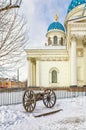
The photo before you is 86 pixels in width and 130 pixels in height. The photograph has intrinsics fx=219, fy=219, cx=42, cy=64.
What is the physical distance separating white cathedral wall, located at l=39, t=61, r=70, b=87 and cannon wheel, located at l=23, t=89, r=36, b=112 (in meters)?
22.4

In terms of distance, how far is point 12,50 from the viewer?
342 inches

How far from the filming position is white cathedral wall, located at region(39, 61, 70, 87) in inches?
1314

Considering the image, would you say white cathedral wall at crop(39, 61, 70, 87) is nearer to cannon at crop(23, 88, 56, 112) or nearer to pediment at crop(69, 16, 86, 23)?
pediment at crop(69, 16, 86, 23)

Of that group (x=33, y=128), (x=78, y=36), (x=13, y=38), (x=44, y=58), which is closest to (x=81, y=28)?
(x=78, y=36)

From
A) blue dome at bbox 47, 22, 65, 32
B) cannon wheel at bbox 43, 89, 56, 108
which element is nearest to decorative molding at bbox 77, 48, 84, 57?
blue dome at bbox 47, 22, 65, 32

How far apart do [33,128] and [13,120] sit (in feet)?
3.94

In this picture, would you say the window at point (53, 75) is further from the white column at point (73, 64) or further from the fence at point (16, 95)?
the fence at point (16, 95)

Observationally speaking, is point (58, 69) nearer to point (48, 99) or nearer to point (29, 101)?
point (48, 99)

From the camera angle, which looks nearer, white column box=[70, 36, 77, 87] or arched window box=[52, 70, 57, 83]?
white column box=[70, 36, 77, 87]

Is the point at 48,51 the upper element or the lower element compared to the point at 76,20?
lower

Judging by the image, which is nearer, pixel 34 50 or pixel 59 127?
pixel 59 127

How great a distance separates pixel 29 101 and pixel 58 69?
2323cm

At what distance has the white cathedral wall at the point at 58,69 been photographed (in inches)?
1314

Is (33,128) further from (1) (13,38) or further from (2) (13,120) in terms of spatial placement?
(1) (13,38)
